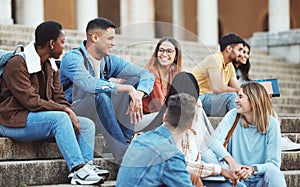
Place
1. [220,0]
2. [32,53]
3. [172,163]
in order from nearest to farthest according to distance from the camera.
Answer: [172,163] < [32,53] < [220,0]

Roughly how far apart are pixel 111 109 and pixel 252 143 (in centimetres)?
124

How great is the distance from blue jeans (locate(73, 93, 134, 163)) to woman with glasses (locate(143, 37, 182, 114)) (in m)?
0.35

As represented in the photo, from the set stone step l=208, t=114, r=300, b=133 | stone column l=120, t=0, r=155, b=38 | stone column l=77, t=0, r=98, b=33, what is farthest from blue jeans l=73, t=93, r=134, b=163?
stone column l=120, t=0, r=155, b=38

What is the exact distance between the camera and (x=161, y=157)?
4.90m

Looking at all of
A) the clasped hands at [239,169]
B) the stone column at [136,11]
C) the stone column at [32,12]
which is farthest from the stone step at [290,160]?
the stone column at [136,11]

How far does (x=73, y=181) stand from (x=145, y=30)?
1.33m

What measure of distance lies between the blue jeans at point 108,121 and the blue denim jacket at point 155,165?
1.68m

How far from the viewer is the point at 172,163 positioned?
16.0 ft

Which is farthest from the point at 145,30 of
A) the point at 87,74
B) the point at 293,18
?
the point at 293,18

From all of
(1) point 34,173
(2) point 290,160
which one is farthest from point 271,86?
(1) point 34,173

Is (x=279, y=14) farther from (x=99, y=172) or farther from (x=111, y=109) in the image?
(x=99, y=172)

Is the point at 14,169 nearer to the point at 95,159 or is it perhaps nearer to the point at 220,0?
the point at 95,159

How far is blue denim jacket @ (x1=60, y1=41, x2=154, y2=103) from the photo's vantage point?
6.73 meters

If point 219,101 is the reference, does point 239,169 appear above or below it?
below
